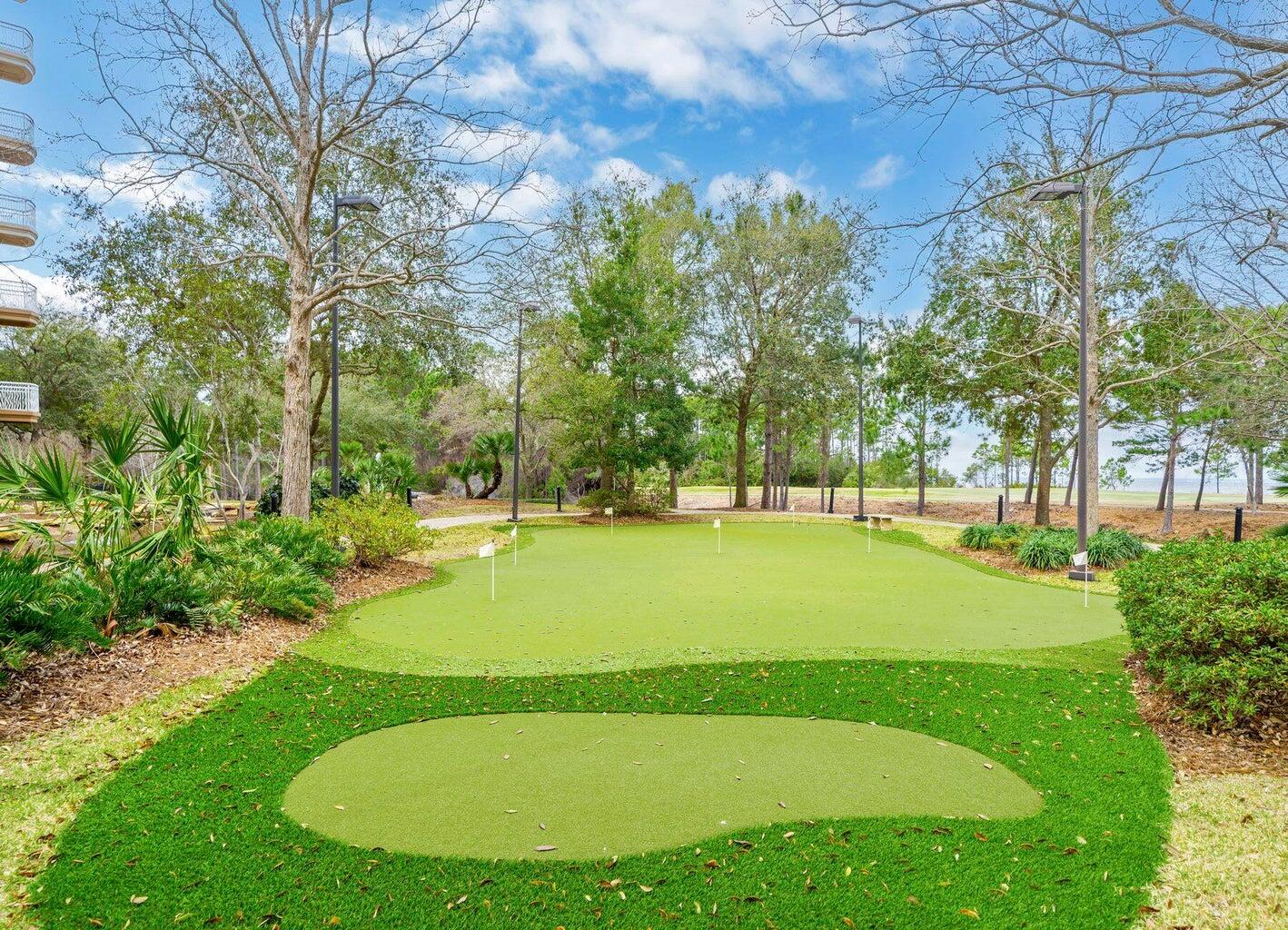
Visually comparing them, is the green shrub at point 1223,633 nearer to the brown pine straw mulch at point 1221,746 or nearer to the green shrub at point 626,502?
the brown pine straw mulch at point 1221,746

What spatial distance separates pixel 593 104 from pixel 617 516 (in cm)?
1137

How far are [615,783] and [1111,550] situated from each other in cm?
1090

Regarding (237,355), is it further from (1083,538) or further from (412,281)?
(1083,538)

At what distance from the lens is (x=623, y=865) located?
8.34 ft

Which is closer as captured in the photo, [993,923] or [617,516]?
[993,923]

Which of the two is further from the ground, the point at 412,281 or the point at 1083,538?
the point at 412,281

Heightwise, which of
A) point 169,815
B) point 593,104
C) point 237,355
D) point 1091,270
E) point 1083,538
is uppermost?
point 593,104

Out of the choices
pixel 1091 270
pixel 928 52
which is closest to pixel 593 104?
pixel 928 52

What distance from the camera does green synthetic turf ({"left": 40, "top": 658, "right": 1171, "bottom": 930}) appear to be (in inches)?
91.3

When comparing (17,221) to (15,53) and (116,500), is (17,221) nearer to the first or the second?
(15,53)

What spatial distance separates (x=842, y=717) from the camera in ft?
13.7

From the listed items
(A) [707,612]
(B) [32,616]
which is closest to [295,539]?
(B) [32,616]

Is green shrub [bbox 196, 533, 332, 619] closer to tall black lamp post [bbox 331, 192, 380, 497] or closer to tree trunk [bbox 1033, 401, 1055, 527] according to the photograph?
tall black lamp post [bbox 331, 192, 380, 497]

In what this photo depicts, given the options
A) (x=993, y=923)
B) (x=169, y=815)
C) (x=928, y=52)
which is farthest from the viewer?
(x=928, y=52)
